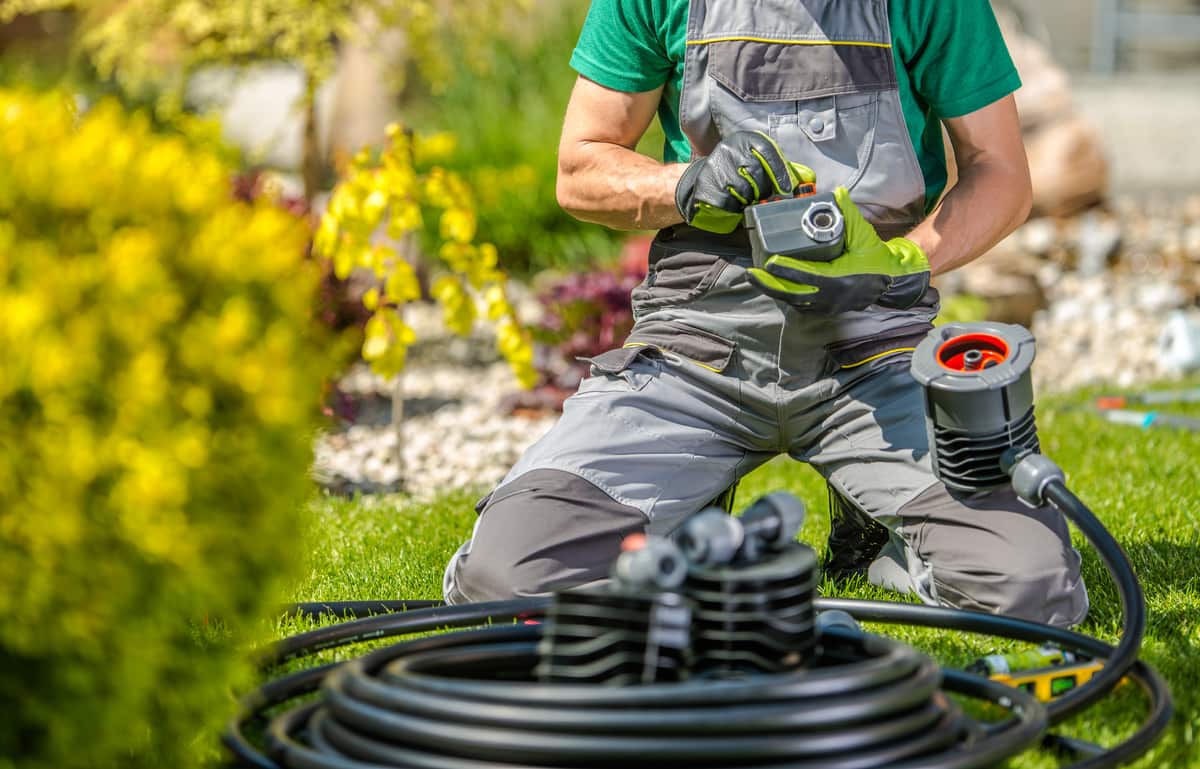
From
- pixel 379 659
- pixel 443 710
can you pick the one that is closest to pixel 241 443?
pixel 443 710

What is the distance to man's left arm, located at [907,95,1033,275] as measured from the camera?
2.44 metres

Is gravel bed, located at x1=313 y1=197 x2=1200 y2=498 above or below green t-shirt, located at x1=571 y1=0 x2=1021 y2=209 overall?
below

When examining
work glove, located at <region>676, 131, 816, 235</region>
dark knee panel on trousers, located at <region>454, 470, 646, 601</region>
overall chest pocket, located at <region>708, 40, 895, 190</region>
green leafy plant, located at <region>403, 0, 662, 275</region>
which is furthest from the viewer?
green leafy plant, located at <region>403, 0, 662, 275</region>

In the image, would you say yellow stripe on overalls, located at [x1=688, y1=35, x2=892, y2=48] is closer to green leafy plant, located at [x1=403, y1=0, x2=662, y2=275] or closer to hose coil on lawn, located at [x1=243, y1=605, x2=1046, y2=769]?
hose coil on lawn, located at [x1=243, y1=605, x2=1046, y2=769]

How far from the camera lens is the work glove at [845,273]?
7.04ft

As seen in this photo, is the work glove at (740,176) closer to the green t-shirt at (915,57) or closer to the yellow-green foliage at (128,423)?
the green t-shirt at (915,57)

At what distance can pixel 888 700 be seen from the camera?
1302mm

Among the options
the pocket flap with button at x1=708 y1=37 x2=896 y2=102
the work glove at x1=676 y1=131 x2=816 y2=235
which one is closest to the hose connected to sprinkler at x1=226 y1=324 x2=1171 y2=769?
the work glove at x1=676 y1=131 x2=816 y2=235

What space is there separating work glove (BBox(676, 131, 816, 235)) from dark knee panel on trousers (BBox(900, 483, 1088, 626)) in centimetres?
60

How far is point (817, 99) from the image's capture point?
2.38 meters

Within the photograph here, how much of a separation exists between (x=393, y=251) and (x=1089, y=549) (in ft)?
6.11

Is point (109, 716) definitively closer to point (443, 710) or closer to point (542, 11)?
point (443, 710)

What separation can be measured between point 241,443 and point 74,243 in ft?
0.79

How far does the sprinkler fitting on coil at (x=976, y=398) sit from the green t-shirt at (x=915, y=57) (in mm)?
644
